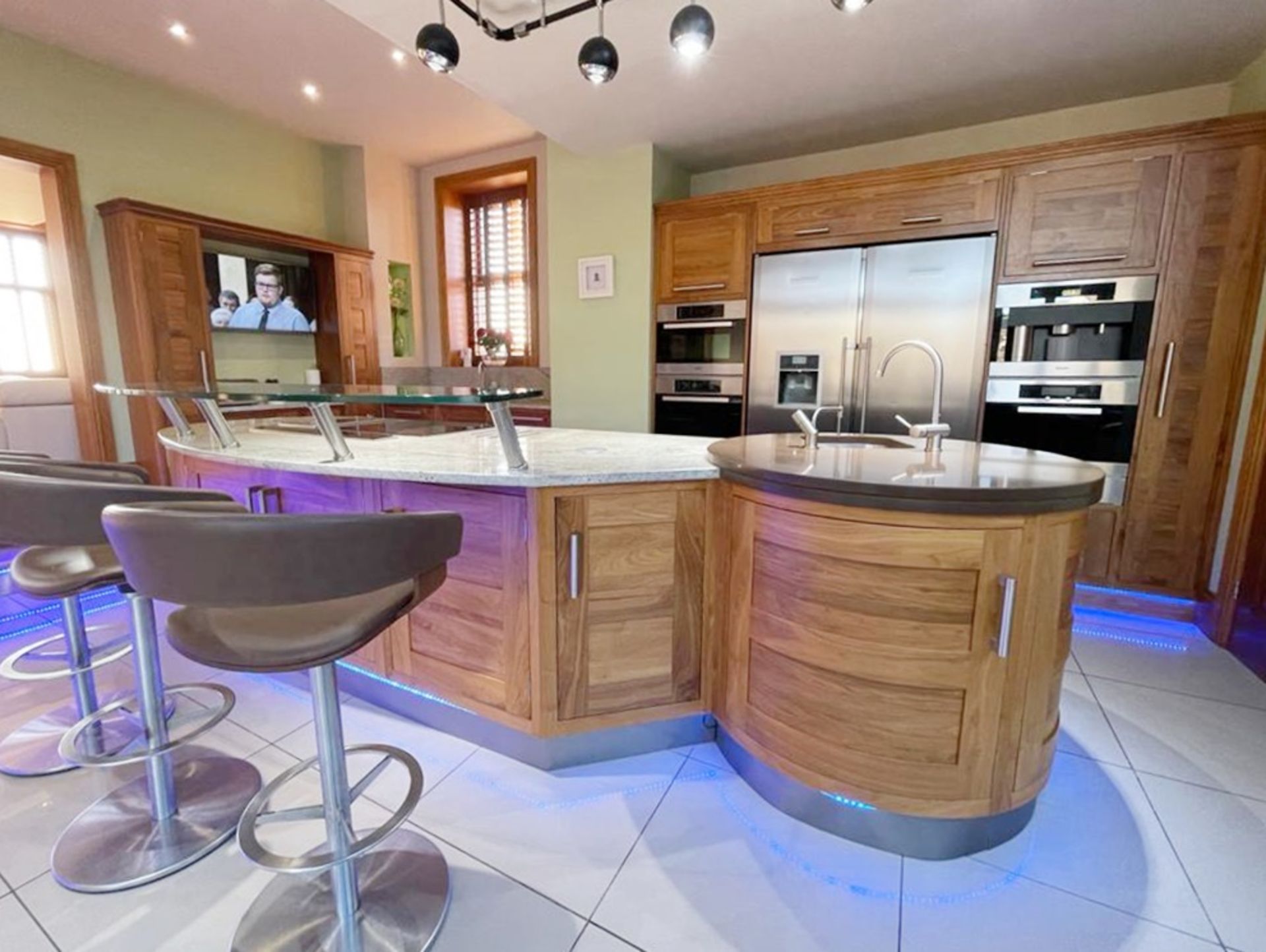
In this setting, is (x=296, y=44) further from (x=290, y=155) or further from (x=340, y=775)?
(x=340, y=775)

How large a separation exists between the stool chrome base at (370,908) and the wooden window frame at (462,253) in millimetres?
4342

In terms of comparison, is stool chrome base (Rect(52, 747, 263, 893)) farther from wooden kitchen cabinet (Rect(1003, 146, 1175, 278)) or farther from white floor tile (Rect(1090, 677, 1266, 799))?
wooden kitchen cabinet (Rect(1003, 146, 1175, 278))

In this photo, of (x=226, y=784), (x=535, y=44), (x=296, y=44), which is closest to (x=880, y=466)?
(x=226, y=784)

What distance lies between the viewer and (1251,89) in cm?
264

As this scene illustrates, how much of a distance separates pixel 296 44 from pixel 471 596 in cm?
370

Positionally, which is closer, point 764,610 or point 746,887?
point 746,887

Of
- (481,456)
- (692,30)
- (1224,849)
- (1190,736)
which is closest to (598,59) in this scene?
(692,30)

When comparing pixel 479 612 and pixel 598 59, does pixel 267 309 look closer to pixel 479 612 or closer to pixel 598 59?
pixel 598 59

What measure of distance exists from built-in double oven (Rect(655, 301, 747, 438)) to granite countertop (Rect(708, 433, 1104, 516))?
193 centimetres

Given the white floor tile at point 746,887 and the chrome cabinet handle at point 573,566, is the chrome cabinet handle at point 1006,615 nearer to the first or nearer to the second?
the white floor tile at point 746,887

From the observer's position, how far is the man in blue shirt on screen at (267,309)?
4430 millimetres

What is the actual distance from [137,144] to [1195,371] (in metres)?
6.44

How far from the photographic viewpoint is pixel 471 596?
5.74 feet

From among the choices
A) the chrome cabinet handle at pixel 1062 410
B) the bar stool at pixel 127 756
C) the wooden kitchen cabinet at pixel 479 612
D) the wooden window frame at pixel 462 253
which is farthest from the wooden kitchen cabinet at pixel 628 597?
the wooden window frame at pixel 462 253
